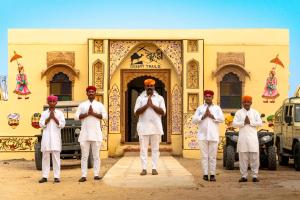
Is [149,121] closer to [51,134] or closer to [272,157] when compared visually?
[51,134]

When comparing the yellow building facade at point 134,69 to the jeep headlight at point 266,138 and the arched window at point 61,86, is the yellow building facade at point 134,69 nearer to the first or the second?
the arched window at point 61,86

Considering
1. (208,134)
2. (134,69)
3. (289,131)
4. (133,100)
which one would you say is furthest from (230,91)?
(208,134)

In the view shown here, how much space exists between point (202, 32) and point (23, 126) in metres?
7.33

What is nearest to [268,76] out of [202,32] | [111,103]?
[202,32]

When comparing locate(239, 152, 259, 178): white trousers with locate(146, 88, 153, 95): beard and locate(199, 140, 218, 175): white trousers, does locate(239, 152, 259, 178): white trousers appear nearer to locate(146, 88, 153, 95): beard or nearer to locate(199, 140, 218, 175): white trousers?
locate(199, 140, 218, 175): white trousers

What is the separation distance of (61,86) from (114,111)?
2.16 metres

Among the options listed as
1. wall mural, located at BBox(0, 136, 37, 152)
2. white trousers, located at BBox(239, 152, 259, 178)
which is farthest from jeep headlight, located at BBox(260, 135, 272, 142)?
wall mural, located at BBox(0, 136, 37, 152)

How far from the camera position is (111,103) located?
20.6 m

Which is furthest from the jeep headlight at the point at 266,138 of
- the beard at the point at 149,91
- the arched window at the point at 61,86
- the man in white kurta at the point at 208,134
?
the arched window at the point at 61,86

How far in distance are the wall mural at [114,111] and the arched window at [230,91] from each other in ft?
12.4

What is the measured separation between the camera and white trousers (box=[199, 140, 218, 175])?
11078 mm

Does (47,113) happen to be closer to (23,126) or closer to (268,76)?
(23,126)

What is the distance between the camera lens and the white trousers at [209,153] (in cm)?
1108

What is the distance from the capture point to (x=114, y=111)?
2053 centimetres
